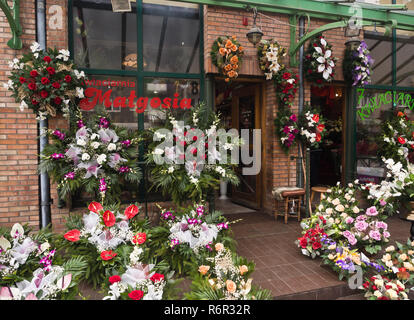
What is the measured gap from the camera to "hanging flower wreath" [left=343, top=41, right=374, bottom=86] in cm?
504

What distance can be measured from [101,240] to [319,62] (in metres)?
4.54

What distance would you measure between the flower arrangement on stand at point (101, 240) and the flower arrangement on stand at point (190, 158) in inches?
27.1

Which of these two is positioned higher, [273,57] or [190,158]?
[273,57]

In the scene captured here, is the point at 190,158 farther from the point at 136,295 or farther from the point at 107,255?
the point at 136,295

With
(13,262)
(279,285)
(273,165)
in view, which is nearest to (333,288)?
(279,285)

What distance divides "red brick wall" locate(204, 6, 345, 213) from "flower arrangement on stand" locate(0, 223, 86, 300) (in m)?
3.45

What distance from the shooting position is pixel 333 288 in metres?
2.76

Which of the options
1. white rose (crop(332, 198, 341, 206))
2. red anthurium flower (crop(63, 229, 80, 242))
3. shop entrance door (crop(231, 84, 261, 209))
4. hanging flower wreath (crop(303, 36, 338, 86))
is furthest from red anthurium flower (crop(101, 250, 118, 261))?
hanging flower wreath (crop(303, 36, 338, 86))

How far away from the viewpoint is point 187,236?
2912 mm

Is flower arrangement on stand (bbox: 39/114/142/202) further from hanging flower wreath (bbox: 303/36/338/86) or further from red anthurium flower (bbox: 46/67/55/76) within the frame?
hanging flower wreath (bbox: 303/36/338/86)

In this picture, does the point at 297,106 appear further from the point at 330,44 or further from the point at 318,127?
the point at 330,44

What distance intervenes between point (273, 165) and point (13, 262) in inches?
161

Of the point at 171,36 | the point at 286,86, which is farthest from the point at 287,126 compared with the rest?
the point at 171,36

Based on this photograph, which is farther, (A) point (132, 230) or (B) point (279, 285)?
(A) point (132, 230)
